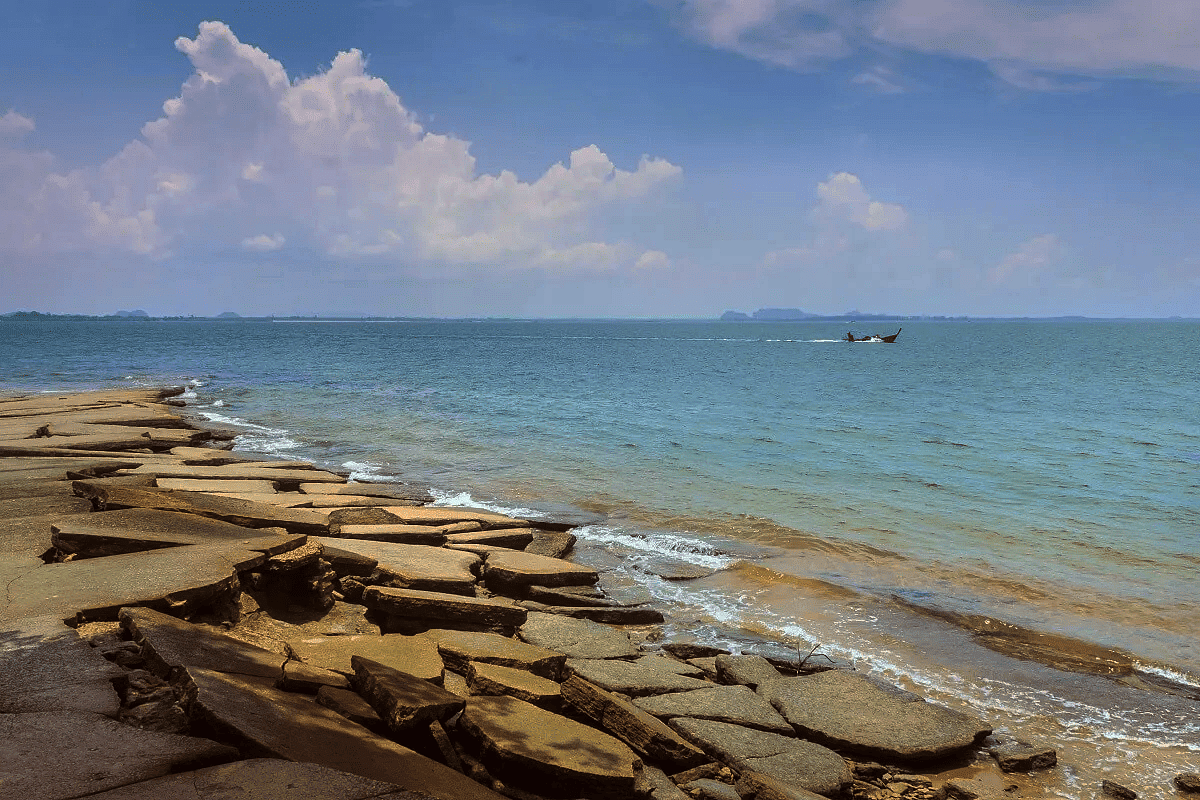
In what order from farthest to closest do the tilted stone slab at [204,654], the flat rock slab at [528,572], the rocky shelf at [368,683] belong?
1. the flat rock slab at [528,572]
2. the tilted stone slab at [204,654]
3. the rocky shelf at [368,683]

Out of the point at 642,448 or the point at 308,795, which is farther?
the point at 642,448

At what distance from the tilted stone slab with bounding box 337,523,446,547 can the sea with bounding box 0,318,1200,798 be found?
221 centimetres

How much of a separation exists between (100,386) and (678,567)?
3290cm

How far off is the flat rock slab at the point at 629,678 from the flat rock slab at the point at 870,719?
693 millimetres

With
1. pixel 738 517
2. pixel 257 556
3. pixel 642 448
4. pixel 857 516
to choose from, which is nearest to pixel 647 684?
pixel 257 556

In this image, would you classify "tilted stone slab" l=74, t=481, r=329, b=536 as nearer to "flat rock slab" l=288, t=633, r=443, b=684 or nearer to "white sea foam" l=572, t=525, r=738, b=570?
"flat rock slab" l=288, t=633, r=443, b=684

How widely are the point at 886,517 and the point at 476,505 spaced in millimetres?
7301

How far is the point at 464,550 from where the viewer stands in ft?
30.7

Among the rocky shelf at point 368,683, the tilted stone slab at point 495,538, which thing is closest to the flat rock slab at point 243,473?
the rocky shelf at point 368,683

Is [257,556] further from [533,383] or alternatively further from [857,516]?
[533,383]

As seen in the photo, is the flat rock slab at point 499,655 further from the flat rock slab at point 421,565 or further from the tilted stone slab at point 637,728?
the flat rock slab at point 421,565

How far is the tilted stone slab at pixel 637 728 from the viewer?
202 inches

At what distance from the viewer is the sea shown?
7867mm

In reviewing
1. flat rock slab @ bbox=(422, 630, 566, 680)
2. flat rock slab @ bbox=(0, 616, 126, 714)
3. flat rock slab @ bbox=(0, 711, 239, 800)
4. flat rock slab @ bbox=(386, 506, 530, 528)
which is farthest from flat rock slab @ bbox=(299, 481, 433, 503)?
flat rock slab @ bbox=(0, 711, 239, 800)
